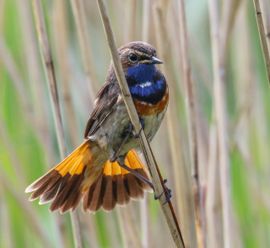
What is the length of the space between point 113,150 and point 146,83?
258 millimetres

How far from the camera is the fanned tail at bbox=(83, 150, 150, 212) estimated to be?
7.76 feet

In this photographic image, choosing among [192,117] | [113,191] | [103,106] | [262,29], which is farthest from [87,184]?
[262,29]

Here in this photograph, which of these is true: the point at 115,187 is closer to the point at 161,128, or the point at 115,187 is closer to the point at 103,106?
the point at 103,106

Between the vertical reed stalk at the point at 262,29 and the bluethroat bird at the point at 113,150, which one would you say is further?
the bluethroat bird at the point at 113,150

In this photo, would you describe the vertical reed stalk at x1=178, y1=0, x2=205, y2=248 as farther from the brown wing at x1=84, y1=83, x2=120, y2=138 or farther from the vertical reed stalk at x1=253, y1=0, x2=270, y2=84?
the vertical reed stalk at x1=253, y1=0, x2=270, y2=84

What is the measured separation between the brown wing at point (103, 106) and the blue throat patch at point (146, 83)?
56mm

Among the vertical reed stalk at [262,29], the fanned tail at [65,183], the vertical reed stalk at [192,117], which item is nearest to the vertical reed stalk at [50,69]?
the fanned tail at [65,183]

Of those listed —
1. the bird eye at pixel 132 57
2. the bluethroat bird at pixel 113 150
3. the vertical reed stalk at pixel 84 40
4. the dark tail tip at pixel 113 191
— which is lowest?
the dark tail tip at pixel 113 191

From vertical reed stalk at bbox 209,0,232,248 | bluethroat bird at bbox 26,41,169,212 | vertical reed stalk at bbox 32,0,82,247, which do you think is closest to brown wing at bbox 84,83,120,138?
bluethroat bird at bbox 26,41,169,212

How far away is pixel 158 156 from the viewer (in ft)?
9.25

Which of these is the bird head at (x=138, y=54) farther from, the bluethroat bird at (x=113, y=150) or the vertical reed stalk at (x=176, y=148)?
the vertical reed stalk at (x=176, y=148)

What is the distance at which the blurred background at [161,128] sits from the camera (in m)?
2.46

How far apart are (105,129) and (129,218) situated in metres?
0.39

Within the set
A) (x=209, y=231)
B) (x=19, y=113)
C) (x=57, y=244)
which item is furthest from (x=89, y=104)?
(x=209, y=231)
